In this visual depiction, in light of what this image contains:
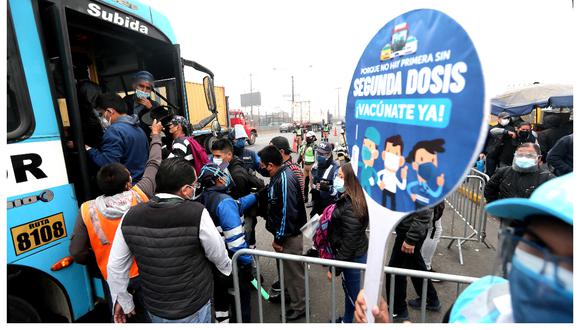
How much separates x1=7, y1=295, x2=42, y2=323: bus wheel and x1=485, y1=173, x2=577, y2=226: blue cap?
2555 mm

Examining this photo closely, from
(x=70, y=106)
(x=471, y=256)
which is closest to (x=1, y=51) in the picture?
(x=70, y=106)

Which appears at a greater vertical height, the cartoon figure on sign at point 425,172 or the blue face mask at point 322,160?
the cartoon figure on sign at point 425,172

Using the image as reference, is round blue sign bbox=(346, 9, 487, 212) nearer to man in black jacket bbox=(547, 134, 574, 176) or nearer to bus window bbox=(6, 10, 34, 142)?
bus window bbox=(6, 10, 34, 142)

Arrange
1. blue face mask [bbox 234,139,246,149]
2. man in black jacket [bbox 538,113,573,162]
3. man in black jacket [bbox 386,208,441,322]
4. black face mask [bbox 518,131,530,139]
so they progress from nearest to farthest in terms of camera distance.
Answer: man in black jacket [bbox 386,208,441,322]
blue face mask [bbox 234,139,246,149]
man in black jacket [bbox 538,113,573,162]
black face mask [bbox 518,131,530,139]

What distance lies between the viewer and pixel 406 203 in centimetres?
96

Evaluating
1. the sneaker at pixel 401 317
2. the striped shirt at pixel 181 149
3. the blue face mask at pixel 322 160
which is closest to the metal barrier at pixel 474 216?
the sneaker at pixel 401 317

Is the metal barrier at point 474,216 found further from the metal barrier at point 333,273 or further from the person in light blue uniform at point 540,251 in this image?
the person in light blue uniform at point 540,251

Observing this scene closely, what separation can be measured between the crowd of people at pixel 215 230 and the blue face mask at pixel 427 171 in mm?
142

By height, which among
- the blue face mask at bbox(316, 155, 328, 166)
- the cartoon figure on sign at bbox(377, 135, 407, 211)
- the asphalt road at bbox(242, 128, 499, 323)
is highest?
the cartoon figure on sign at bbox(377, 135, 407, 211)

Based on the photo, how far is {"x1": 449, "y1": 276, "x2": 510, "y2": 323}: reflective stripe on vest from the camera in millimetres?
1010

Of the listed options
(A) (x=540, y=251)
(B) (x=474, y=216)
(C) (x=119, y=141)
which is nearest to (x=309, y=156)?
(B) (x=474, y=216)

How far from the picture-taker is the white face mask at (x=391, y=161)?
999 millimetres

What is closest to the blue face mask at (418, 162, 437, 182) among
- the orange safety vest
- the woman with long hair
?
the woman with long hair

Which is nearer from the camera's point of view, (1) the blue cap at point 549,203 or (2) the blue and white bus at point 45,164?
(1) the blue cap at point 549,203
